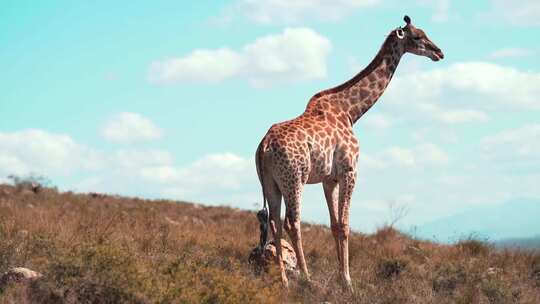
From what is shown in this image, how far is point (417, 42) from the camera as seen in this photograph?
41.4 ft

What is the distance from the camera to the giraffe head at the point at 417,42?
12.6 meters

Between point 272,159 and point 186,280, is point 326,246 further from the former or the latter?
point 186,280

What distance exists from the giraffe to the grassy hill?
80cm

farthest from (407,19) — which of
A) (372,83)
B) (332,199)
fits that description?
(332,199)

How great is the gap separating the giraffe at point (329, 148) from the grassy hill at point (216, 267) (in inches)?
31.3

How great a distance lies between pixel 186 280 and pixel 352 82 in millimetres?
5207

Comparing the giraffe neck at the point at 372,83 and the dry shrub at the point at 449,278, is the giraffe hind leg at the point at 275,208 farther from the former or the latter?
the dry shrub at the point at 449,278

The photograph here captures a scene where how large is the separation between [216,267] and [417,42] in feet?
16.5

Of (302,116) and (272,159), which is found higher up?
(302,116)

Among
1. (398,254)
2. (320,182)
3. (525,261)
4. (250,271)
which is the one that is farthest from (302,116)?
(525,261)

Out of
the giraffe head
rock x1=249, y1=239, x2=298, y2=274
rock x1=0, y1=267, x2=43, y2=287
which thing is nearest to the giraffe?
the giraffe head

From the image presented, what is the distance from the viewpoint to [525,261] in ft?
47.7

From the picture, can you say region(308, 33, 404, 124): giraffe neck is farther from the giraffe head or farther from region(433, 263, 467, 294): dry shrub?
region(433, 263, 467, 294): dry shrub

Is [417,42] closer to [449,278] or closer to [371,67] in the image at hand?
[371,67]
